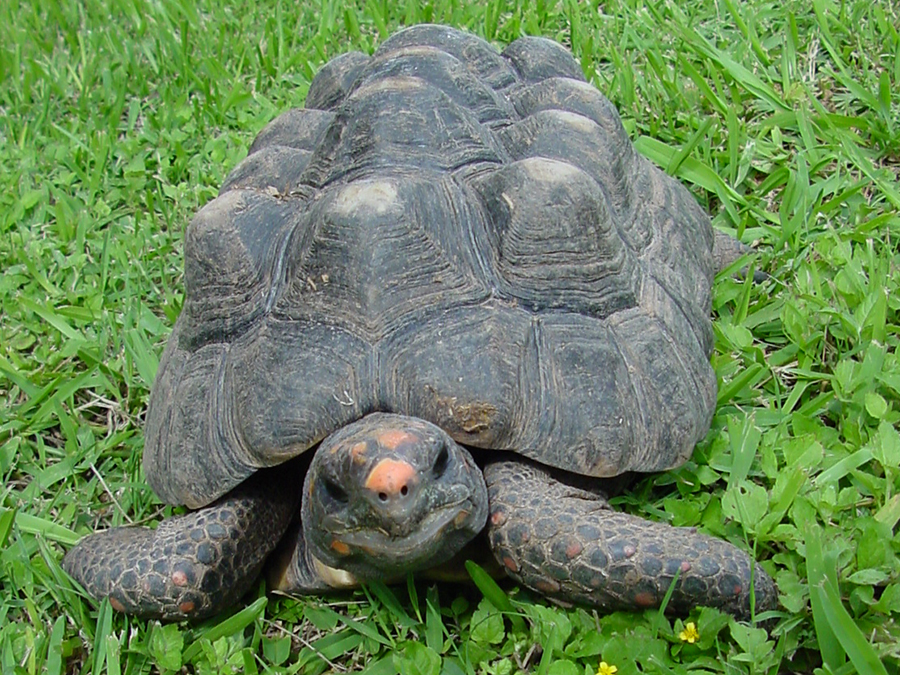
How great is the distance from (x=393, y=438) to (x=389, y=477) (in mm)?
90

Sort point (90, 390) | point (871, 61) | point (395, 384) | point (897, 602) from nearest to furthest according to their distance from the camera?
1. point (897, 602)
2. point (395, 384)
3. point (90, 390)
4. point (871, 61)

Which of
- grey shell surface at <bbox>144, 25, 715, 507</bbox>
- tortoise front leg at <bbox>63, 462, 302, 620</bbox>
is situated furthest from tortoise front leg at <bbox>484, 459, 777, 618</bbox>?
tortoise front leg at <bbox>63, 462, 302, 620</bbox>

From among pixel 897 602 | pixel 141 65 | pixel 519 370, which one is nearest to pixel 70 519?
pixel 519 370

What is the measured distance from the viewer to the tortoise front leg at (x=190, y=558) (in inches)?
82.5

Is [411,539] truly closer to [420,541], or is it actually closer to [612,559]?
[420,541]

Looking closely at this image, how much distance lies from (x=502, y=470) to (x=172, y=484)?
0.80m

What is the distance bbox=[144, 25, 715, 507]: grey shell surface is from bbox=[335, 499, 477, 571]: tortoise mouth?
0.19 metres

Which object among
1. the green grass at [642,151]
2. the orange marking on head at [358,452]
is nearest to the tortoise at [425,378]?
the orange marking on head at [358,452]

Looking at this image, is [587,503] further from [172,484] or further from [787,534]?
[172,484]

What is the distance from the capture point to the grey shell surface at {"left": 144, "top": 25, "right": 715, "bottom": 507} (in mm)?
2002

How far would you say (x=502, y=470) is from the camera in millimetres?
2113

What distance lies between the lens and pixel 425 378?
1.96m

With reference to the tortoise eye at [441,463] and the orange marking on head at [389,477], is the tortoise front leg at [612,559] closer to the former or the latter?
the tortoise eye at [441,463]

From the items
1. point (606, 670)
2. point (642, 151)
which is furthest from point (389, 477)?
point (642, 151)
